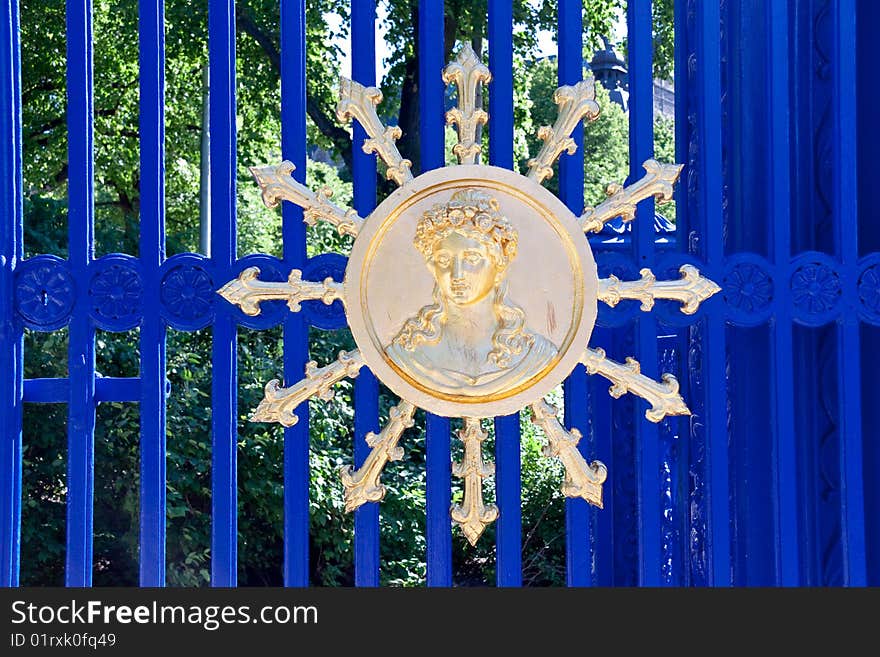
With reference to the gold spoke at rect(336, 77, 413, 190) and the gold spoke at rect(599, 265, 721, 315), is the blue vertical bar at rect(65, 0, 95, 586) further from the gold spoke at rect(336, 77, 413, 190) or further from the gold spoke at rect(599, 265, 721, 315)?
the gold spoke at rect(599, 265, 721, 315)

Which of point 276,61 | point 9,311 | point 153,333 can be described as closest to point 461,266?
point 153,333

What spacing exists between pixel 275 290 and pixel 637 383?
2.79 feet

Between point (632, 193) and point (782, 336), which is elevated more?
point (632, 193)

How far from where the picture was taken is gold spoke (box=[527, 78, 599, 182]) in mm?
2352

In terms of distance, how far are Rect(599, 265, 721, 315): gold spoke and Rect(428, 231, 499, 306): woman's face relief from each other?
28cm

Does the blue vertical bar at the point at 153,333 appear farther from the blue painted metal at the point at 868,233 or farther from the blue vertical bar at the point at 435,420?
the blue painted metal at the point at 868,233

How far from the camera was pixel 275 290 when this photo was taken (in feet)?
7.72

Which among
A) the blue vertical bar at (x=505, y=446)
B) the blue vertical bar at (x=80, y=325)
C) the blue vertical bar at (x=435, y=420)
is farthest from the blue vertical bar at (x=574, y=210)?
the blue vertical bar at (x=80, y=325)

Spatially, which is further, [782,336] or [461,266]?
[782,336]

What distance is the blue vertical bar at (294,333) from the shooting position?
241cm

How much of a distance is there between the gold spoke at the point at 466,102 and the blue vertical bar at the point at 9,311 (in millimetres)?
1023

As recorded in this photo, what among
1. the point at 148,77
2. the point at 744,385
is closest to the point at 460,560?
the point at 744,385

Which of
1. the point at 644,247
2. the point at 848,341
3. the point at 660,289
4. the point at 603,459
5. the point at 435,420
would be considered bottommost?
the point at 603,459

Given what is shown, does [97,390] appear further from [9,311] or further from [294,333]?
[294,333]
